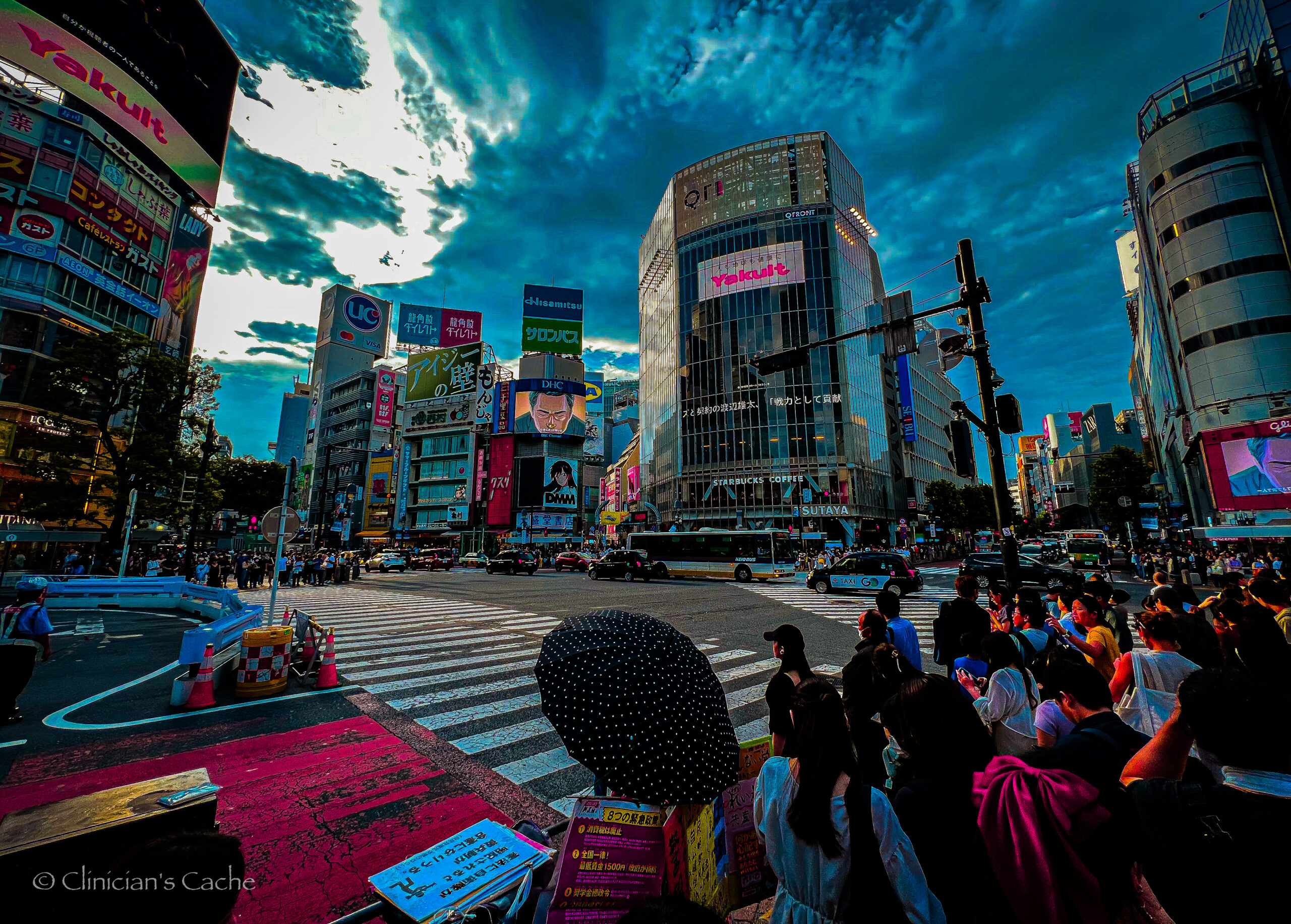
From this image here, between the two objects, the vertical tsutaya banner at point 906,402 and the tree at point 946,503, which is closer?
the vertical tsutaya banner at point 906,402

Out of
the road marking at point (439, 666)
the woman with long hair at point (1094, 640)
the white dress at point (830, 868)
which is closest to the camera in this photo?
the white dress at point (830, 868)

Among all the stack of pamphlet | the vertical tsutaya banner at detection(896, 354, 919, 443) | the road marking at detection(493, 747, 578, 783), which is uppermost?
the vertical tsutaya banner at detection(896, 354, 919, 443)

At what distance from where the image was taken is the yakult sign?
187 ft

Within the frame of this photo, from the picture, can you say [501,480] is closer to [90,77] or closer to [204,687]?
[90,77]

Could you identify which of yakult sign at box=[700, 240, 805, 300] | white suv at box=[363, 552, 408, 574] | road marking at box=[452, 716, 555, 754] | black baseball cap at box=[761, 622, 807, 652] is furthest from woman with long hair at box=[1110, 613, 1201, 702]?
yakult sign at box=[700, 240, 805, 300]

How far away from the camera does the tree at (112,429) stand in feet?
74.7

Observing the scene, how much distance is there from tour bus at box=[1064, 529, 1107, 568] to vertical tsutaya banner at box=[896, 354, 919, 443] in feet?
66.4

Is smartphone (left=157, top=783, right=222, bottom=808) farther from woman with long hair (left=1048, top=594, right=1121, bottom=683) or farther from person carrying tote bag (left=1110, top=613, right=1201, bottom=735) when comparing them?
woman with long hair (left=1048, top=594, right=1121, bottom=683)

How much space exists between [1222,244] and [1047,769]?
5171 centimetres

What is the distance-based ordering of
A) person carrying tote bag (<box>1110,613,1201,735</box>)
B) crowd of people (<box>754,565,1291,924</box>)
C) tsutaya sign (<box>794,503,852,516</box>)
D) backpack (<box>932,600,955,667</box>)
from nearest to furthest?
crowd of people (<box>754,565,1291,924</box>) < person carrying tote bag (<box>1110,613,1201,735</box>) < backpack (<box>932,600,955,667</box>) < tsutaya sign (<box>794,503,852,516</box>)

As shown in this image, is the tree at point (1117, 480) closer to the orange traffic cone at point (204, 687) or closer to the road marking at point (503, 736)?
the road marking at point (503, 736)

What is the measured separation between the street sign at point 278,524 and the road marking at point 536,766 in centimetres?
772

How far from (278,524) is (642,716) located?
11.2 metres

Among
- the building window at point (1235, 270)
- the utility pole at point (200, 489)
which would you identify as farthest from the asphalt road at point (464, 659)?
the building window at point (1235, 270)
